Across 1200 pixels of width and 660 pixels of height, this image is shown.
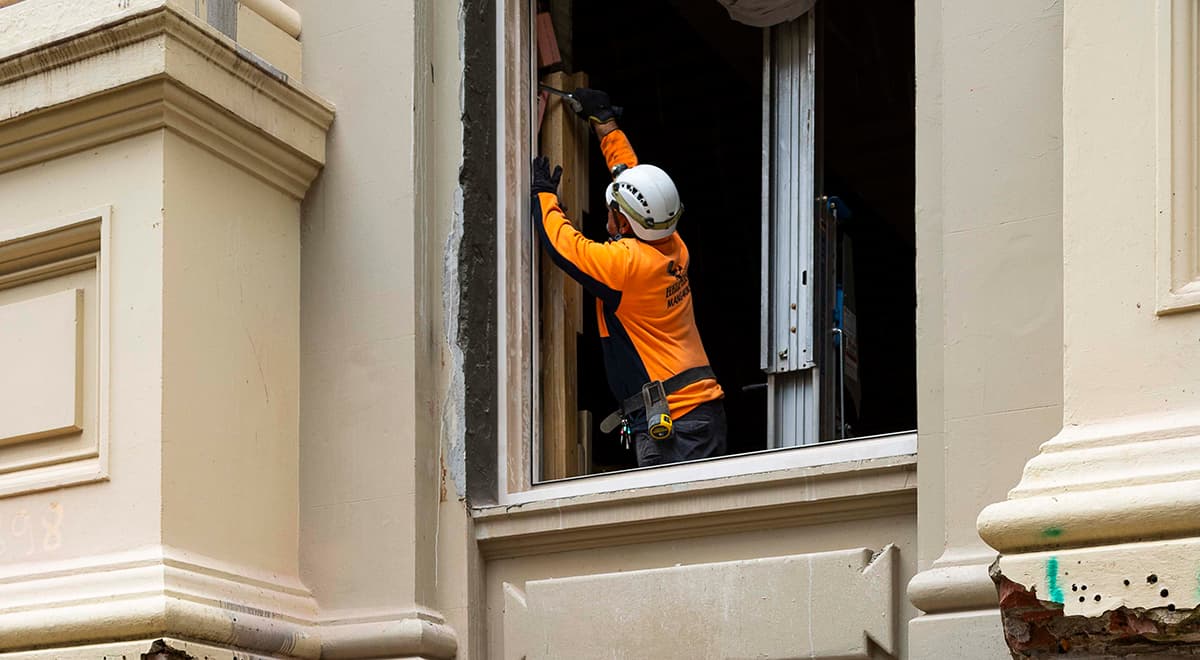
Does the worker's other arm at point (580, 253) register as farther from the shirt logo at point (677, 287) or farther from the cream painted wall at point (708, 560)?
the cream painted wall at point (708, 560)

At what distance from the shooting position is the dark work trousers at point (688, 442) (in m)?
7.64

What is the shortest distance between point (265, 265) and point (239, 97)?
A: 2.11 ft

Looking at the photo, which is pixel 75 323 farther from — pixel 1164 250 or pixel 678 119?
pixel 678 119

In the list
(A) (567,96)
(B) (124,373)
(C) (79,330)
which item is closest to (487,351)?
(A) (567,96)

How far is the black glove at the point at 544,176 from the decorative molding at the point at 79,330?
1779 millimetres

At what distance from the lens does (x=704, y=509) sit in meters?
6.68

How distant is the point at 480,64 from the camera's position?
7.60 metres

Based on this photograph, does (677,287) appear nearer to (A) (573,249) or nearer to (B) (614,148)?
(A) (573,249)

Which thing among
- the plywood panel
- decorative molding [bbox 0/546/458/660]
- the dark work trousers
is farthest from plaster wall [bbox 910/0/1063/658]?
decorative molding [bbox 0/546/458/660]

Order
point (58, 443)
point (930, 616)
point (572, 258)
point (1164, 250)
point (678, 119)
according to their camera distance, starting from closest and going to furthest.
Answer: point (1164, 250) → point (930, 616) → point (58, 443) → point (572, 258) → point (678, 119)

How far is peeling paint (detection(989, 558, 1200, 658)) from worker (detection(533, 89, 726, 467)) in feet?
8.64

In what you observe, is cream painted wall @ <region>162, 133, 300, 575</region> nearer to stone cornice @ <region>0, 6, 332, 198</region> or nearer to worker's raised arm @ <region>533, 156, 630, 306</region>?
stone cornice @ <region>0, 6, 332, 198</region>

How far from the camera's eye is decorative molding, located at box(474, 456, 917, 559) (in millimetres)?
6406

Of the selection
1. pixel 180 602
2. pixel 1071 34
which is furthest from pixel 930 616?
pixel 180 602
